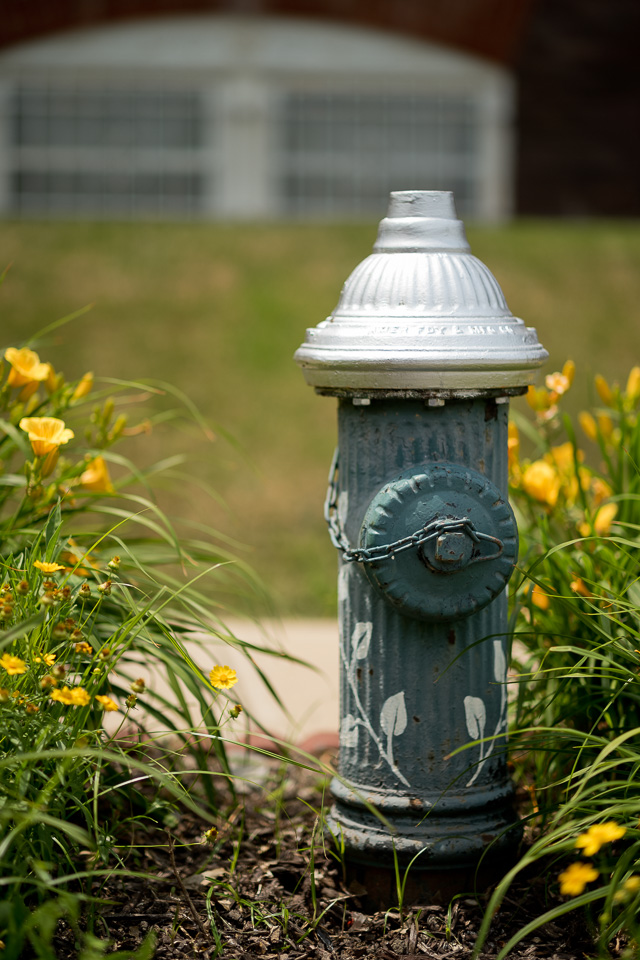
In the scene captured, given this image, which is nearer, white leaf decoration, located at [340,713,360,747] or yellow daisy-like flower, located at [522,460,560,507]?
white leaf decoration, located at [340,713,360,747]

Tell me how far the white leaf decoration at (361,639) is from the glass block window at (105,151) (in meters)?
9.79

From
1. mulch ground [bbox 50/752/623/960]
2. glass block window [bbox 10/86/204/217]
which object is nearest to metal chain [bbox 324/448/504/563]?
mulch ground [bbox 50/752/623/960]

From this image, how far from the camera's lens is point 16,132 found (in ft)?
37.2

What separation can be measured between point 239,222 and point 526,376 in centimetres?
642

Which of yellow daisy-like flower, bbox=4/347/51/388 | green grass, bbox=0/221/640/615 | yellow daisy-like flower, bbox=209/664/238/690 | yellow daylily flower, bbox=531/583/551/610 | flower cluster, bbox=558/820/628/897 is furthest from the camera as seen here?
green grass, bbox=0/221/640/615

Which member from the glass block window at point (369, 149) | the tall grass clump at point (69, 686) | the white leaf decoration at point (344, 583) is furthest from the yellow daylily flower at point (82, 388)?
the glass block window at point (369, 149)

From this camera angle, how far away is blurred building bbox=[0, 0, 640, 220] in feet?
34.0

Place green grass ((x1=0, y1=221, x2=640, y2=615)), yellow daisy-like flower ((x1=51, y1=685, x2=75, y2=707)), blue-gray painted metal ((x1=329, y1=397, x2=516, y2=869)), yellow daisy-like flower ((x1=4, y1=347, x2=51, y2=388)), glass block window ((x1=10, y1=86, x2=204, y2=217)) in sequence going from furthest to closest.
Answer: glass block window ((x1=10, y1=86, x2=204, y2=217)) < green grass ((x1=0, y1=221, x2=640, y2=615)) < yellow daisy-like flower ((x1=4, y1=347, x2=51, y2=388)) < blue-gray painted metal ((x1=329, y1=397, x2=516, y2=869)) < yellow daisy-like flower ((x1=51, y1=685, x2=75, y2=707))

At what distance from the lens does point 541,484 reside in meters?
2.62

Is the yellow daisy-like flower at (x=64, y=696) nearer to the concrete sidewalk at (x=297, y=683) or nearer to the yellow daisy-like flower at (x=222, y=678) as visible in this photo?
the yellow daisy-like flower at (x=222, y=678)

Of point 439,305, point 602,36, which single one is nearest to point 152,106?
point 602,36

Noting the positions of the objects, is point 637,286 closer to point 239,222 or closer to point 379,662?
point 239,222

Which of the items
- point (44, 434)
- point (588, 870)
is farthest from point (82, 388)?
point (588, 870)

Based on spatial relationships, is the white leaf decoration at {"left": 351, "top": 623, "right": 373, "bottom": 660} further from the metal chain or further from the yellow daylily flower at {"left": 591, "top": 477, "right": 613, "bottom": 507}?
the yellow daylily flower at {"left": 591, "top": 477, "right": 613, "bottom": 507}
